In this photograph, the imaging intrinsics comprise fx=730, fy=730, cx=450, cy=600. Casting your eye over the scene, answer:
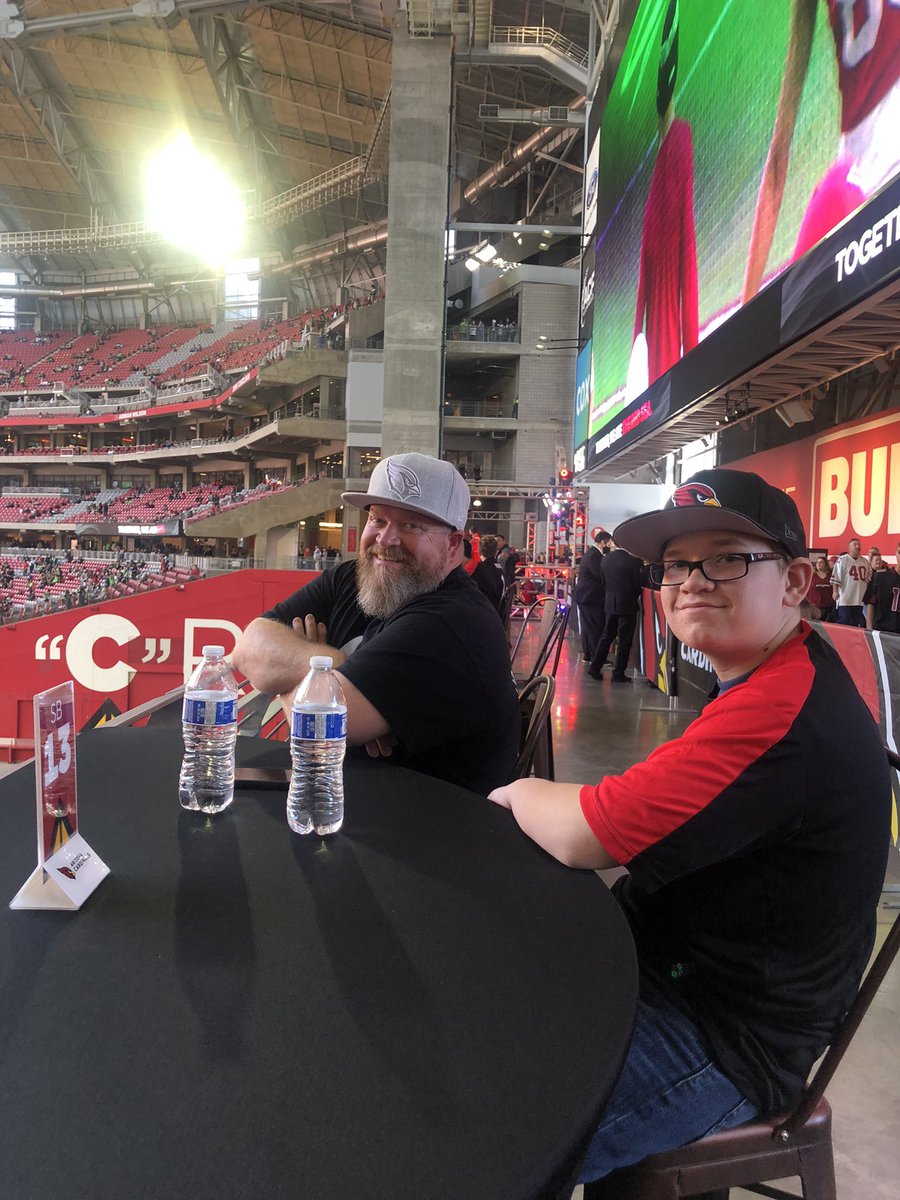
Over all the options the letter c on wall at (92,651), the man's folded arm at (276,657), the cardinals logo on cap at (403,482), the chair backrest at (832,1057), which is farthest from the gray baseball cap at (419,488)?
the letter c on wall at (92,651)

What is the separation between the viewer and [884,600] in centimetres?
775

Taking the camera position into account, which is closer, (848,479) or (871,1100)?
(871,1100)

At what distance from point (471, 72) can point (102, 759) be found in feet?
96.7

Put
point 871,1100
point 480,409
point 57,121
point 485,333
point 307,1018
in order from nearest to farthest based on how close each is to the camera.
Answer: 1. point 307,1018
2. point 871,1100
3. point 485,333
4. point 480,409
5. point 57,121

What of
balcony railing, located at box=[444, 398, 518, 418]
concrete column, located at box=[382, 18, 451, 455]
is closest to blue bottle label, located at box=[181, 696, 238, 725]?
concrete column, located at box=[382, 18, 451, 455]

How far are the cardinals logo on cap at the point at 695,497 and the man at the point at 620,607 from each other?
610cm

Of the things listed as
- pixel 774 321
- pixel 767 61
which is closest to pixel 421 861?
pixel 774 321

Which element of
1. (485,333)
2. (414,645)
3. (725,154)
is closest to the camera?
(414,645)

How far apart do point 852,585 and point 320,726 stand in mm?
8464

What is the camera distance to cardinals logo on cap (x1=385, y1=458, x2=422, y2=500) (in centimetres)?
195

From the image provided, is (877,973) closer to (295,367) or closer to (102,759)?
(102,759)

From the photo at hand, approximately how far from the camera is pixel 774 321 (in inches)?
169

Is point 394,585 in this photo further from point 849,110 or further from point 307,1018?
point 849,110

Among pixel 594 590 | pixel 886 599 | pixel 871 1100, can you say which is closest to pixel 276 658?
pixel 871 1100
